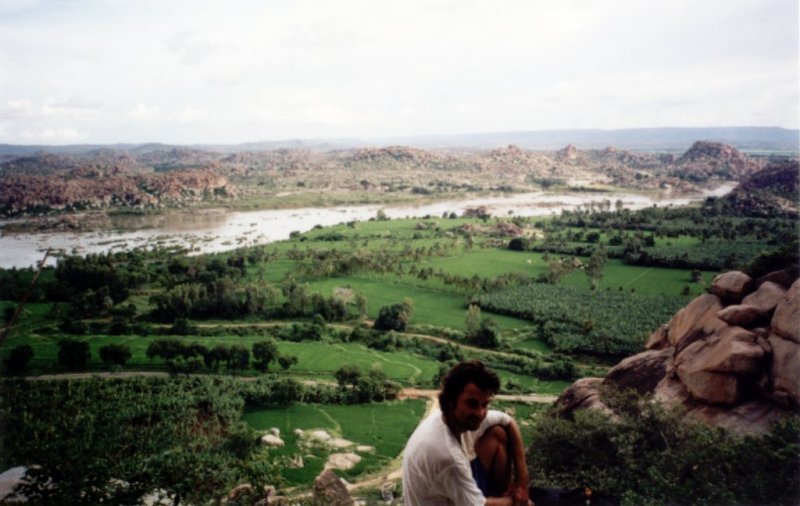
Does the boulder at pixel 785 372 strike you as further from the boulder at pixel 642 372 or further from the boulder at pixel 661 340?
the boulder at pixel 661 340

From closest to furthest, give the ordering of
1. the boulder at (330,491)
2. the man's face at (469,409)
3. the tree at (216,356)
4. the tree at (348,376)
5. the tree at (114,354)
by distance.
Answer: the man's face at (469,409), the boulder at (330,491), the tree at (348,376), the tree at (114,354), the tree at (216,356)

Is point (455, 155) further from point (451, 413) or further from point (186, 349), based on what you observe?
point (451, 413)

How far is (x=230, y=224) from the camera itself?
5056 cm

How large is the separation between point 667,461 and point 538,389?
38.1 ft

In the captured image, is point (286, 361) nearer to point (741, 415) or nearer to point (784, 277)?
point (741, 415)

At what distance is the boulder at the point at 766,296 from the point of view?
33.8ft

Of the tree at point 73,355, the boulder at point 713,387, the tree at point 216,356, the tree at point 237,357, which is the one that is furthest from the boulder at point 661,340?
the tree at point 73,355

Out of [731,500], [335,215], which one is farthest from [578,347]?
[335,215]

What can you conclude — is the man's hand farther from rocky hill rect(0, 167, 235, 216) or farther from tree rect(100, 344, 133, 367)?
rocky hill rect(0, 167, 235, 216)

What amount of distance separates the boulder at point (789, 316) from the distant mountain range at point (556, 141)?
73.9m

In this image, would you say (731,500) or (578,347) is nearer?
(731,500)

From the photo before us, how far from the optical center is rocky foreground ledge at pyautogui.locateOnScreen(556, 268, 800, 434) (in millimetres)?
9281

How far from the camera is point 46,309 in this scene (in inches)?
914

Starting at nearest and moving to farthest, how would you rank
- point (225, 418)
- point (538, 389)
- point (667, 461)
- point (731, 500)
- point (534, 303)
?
point (731, 500)
point (667, 461)
point (225, 418)
point (538, 389)
point (534, 303)
